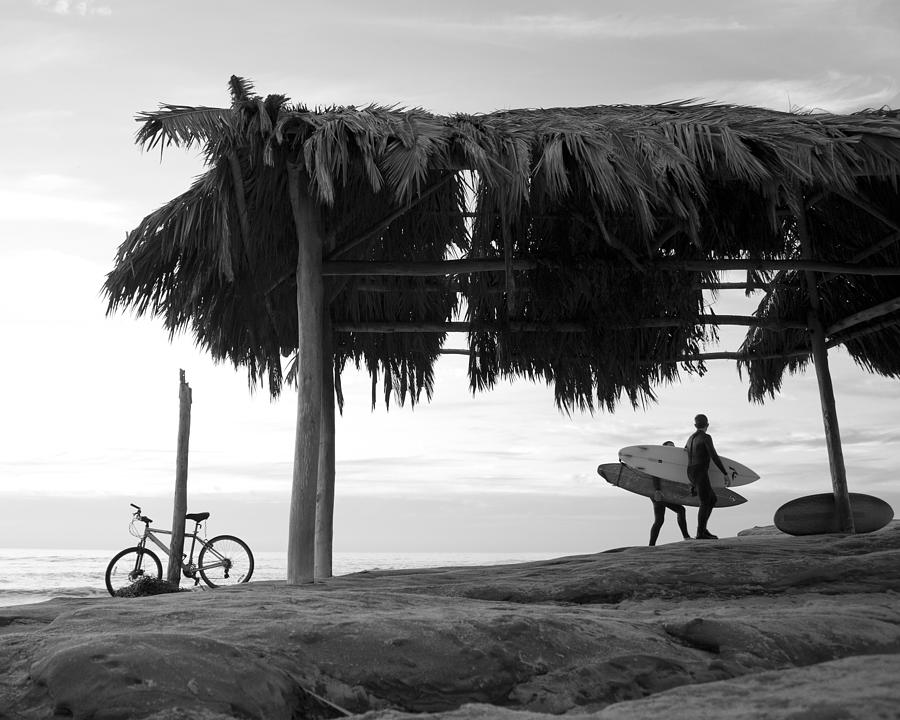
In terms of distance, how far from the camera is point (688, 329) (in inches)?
453

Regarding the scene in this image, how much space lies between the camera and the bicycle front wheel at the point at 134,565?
10.8 meters

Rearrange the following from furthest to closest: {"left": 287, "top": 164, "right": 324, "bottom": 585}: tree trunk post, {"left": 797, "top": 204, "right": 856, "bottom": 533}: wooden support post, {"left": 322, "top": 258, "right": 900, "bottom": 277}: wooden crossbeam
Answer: {"left": 797, "top": 204, "right": 856, "bottom": 533}: wooden support post < {"left": 322, "top": 258, "right": 900, "bottom": 277}: wooden crossbeam < {"left": 287, "top": 164, "right": 324, "bottom": 585}: tree trunk post

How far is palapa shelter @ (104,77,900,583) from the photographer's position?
24.0ft

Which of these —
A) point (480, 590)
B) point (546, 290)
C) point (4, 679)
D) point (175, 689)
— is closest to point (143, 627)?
point (4, 679)

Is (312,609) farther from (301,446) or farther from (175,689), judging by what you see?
(301,446)

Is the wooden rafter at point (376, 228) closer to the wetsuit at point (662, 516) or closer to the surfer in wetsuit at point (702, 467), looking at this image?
the surfer in wetsuit at point (702, 467)

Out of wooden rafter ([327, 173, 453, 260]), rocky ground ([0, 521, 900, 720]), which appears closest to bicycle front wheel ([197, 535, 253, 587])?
wooden rafter ([327, 173, 453, 260])

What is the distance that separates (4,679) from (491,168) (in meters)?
4.78

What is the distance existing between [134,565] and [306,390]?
15.4 ft

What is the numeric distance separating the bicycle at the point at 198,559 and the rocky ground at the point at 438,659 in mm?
5326

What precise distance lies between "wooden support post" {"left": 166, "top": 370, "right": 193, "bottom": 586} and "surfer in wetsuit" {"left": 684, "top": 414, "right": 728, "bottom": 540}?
19.2ft

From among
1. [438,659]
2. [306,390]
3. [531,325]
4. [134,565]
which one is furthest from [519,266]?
[134,565]

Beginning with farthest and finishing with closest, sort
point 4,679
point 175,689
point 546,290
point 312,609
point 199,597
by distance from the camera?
1. point 546,290
2. point 199,597
3. point 312,609
4. point 4,679
5. point 175,689

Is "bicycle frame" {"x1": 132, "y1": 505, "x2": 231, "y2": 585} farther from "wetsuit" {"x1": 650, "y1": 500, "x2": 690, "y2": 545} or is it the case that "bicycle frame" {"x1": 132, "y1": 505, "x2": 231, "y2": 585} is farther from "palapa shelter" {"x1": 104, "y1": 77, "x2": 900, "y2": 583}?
"wetsuit" {"x1": 650, "y1": 500, "x2": 690, "y2": 545}
